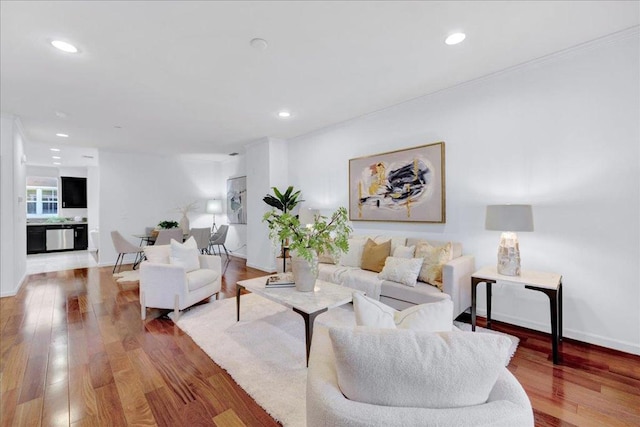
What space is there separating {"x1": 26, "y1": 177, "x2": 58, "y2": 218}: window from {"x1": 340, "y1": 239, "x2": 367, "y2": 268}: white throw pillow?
385 inches

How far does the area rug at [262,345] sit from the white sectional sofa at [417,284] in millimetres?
409

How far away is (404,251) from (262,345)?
184 cm

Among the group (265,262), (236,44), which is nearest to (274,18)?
(236,44)

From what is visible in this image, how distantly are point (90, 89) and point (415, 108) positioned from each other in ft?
12.7

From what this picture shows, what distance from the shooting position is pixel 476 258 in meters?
3.22

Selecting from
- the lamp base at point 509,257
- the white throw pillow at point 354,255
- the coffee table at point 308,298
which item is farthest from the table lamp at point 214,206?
the lamp base at point 509,257

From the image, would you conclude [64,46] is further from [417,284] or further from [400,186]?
[417,284]

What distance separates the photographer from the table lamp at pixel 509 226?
8.26 ft

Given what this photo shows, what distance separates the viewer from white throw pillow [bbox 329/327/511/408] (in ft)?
2.69

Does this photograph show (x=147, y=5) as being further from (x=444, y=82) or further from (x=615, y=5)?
(x=615, y=5)

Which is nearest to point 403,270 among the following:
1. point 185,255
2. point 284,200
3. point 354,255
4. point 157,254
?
point 354,255

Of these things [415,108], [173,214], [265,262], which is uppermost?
[415,108]

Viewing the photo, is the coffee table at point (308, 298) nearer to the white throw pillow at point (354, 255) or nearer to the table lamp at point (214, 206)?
the white throw pillow at point (354, 255)

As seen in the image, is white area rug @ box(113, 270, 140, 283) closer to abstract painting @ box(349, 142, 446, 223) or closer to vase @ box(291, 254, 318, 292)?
vase @ box(291, 254, 318, 292)
